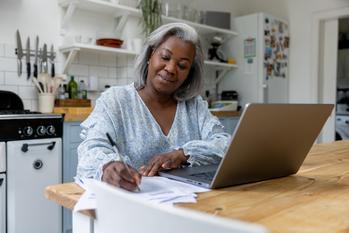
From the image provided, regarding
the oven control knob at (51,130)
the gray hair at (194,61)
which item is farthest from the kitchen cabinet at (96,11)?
the gray hair at (194,61)

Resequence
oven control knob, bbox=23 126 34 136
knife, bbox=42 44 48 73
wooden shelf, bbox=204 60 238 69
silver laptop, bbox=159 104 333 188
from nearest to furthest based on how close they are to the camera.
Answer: silver laptop, bbox=159 104 333 188 → oven control knob, bbox=23 126 34 136 → knife, bbox=42 44 48 73 → wooden shelf, bbox=204 60 238 69

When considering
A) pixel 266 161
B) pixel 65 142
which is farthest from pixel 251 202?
pixel 65 142

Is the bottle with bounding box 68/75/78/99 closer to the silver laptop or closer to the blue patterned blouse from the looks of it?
the blue patterned blouse

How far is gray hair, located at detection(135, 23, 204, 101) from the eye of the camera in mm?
1448

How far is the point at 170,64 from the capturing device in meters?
1.43

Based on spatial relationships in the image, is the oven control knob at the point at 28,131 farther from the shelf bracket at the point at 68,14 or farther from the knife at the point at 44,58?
the shelf bracket at the point at 68,14

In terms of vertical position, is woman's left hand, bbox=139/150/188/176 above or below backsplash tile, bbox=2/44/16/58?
below

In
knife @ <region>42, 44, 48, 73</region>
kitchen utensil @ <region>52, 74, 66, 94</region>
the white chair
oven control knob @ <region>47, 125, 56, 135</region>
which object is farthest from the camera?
knife @ <region>42, 44, 48, 73</region>

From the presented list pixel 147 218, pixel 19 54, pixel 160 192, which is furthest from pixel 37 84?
pixel 147 218

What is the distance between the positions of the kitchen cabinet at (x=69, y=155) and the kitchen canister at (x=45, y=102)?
31cm

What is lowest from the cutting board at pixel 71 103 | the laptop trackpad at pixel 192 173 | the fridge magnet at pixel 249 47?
the laptop trackpad at pixel 192 173

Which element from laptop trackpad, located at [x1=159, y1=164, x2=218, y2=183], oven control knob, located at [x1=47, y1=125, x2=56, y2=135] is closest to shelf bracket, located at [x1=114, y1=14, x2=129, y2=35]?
oven control knob, located at [x1=47, y1=125, x2=56, y2=135]

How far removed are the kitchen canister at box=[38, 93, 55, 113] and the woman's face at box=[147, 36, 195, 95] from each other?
5.11 ft

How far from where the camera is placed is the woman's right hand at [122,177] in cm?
83
